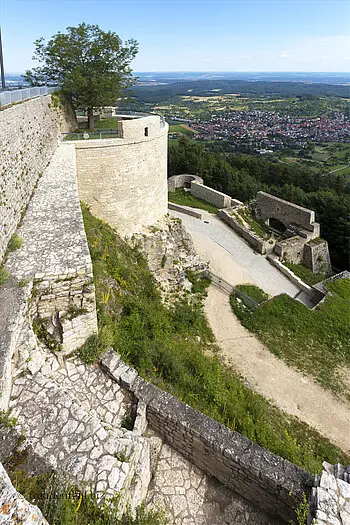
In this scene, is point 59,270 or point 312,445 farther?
point 312,445

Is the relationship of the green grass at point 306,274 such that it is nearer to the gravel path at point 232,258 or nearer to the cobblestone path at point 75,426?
the gravel path at point 232,258

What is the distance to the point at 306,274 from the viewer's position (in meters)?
20.4

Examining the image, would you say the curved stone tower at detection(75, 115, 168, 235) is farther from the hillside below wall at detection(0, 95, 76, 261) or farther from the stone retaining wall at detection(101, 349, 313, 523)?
the stone retaining wall at detection(101, 349, 313, 523)

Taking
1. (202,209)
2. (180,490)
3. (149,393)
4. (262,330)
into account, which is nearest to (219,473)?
(180,490)

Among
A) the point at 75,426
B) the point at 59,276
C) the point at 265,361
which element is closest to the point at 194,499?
the point at 75,426

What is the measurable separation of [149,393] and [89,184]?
30.7 feet

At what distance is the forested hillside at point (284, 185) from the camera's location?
27.4 metres

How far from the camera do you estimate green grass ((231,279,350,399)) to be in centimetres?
1107

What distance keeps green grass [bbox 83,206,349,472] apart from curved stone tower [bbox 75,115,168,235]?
4.86 feet

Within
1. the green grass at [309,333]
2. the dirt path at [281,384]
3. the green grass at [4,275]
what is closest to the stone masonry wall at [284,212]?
the green grass at [309,333]

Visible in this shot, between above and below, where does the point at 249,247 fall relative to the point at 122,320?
below

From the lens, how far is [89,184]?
1248 cm

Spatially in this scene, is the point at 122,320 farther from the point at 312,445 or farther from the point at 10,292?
the point at 312,445

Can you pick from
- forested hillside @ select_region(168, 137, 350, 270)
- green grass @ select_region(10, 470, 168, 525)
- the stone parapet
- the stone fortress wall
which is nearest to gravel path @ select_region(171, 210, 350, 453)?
the stone fortress wall
